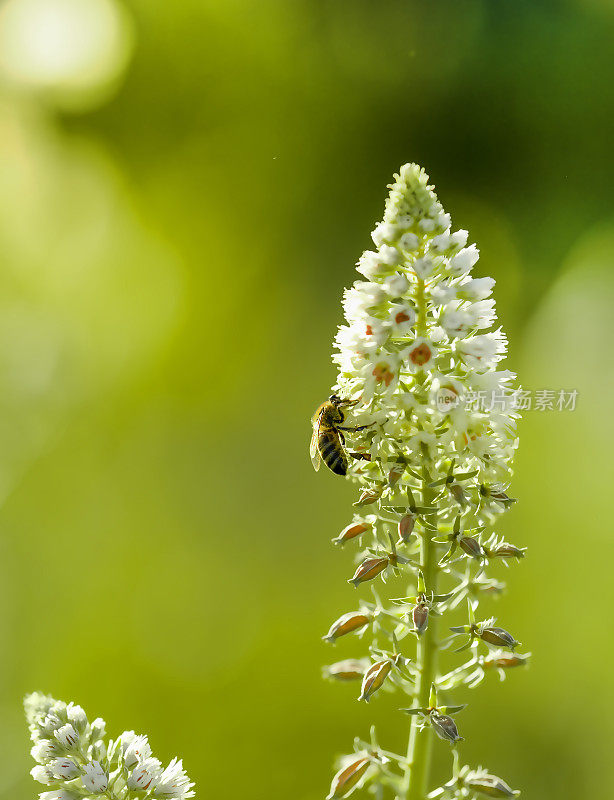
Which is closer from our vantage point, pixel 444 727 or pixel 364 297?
pixel 444 727

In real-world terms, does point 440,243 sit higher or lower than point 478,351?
higher

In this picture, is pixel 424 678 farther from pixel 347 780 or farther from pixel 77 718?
pixel 77 718

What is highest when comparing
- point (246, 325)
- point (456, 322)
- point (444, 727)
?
point (246, 325)

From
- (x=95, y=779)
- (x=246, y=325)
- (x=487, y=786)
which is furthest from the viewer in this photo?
(x=246, y=325)

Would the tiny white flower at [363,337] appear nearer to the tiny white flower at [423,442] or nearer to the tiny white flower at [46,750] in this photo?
the tiny white flower at [423,442]

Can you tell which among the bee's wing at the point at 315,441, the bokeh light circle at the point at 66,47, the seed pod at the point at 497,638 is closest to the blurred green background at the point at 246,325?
the bokeh light circle at the point at 66,47

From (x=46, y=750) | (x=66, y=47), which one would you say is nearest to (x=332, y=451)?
(x=46, y=750)
